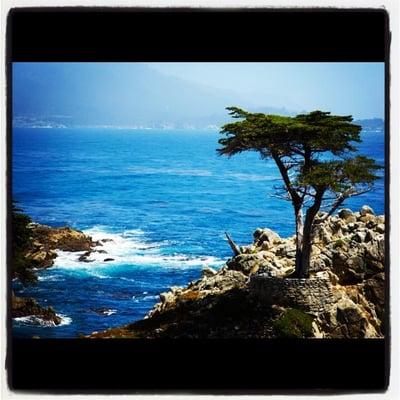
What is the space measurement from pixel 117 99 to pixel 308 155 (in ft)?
18.8

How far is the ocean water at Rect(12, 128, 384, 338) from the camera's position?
40.5 feet

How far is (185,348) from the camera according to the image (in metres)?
10.2

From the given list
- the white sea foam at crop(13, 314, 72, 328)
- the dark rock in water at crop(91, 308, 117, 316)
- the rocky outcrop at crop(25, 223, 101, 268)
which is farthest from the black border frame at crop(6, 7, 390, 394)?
A: the dark rock in water at crop(91, 308, 117, 316)

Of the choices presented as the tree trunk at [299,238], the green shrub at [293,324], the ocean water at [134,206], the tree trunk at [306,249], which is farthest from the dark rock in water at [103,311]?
the tree trunk at [306,249]

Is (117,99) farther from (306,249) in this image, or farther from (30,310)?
(306,249)

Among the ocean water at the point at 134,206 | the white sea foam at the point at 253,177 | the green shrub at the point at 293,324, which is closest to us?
the green shrub at the point at 293,324

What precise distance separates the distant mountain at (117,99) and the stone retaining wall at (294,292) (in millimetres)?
4096

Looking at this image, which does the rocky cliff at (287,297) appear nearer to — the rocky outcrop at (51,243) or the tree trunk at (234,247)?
the tree trunk at (234,247)

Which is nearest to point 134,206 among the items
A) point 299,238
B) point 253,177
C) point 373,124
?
point 253,177

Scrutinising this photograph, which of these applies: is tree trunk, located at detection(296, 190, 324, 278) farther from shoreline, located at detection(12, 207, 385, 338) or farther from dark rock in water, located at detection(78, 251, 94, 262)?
dark rock in water, located at detection(78, 251, 94, 262)

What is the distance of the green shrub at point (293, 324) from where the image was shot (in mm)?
11328

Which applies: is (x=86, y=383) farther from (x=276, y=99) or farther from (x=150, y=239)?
(x=276, y=99)

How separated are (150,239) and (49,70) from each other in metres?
3.68

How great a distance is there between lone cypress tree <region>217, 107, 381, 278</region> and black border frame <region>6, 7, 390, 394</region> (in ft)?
6.86
